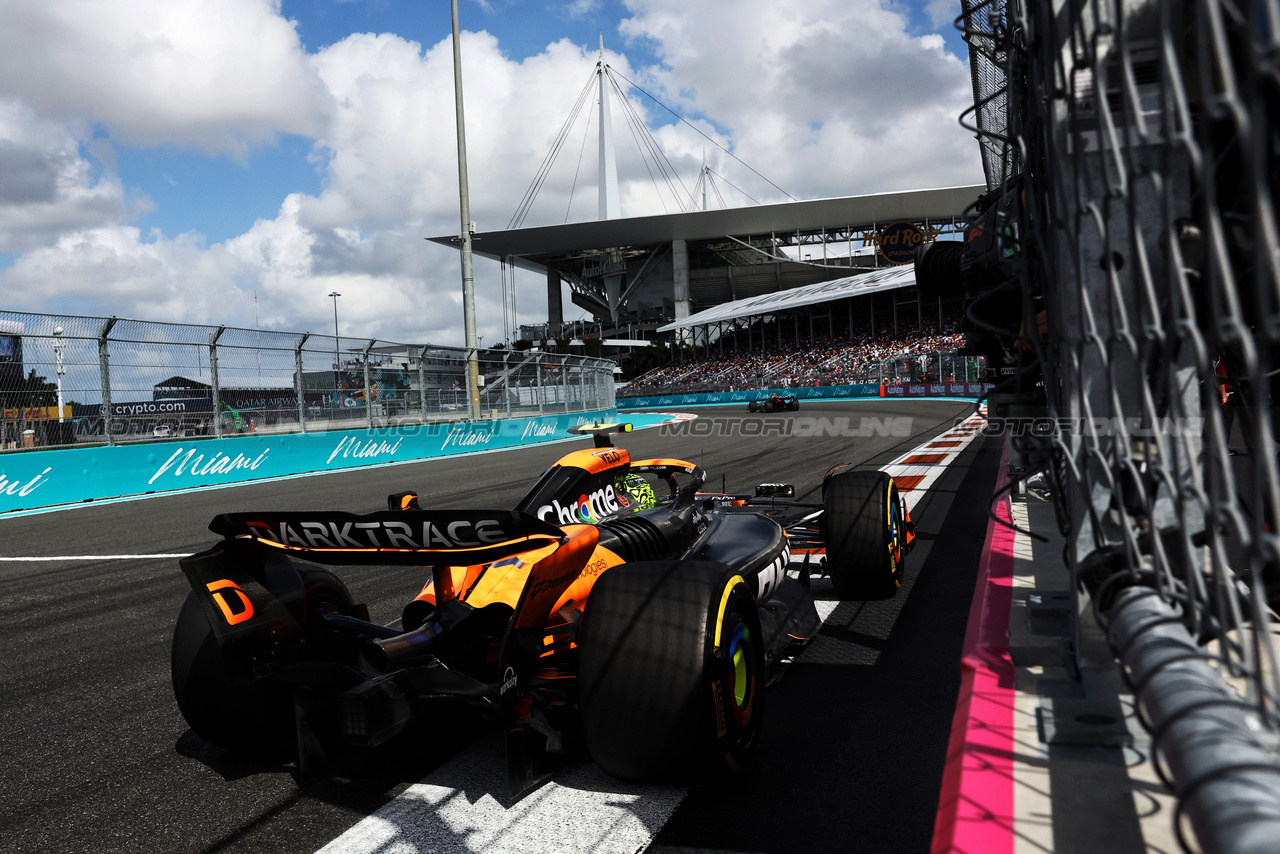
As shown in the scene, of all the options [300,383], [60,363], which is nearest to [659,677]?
[60,363]

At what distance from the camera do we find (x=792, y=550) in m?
5.47

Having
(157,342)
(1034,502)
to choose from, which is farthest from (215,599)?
(157,342)

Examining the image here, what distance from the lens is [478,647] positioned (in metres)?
2.65

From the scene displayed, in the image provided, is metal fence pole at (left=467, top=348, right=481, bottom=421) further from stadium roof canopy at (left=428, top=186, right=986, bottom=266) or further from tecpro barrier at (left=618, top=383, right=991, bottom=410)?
stadium roof canopy at (left=428, top=186, right=986, bottom=266)

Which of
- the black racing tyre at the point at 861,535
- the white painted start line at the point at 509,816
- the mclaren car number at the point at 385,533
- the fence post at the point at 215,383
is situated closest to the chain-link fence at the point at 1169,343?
the white painted start line at the point at 509,816

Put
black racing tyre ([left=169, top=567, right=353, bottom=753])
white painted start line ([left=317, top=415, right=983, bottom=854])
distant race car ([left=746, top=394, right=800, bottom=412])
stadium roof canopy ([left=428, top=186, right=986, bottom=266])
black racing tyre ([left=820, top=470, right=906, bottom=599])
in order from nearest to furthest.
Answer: white painted start line ([left=317, top=415, right=983, bottom=854])
black racing tyre ([left=169, top=567, right=353, bottom=753])
black racing tyre ([left=820, top=470, right=906, bottom=599])
distant race car ([left=746, top=394, right=800, bottom=412])
stadium roof canopy ([left=428, top=186, right=986, bottom=266])

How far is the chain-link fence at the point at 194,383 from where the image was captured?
9641 millimetres

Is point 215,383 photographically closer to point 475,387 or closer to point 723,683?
point 475,387

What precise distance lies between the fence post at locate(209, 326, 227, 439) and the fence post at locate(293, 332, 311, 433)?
1.44 meters

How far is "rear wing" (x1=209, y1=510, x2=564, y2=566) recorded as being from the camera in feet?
7.35

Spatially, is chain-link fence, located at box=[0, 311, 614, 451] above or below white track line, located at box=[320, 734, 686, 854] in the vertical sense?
above

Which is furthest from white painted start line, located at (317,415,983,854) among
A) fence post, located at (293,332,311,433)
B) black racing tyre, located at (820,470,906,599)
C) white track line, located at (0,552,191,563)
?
fence post, located at (293,332,311,433)

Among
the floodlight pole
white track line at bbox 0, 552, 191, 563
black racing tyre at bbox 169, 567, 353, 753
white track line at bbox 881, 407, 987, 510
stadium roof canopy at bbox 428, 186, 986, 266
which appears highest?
stadium roof canopy at bbox 428, 186, 986, 266

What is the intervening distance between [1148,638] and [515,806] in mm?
1727
